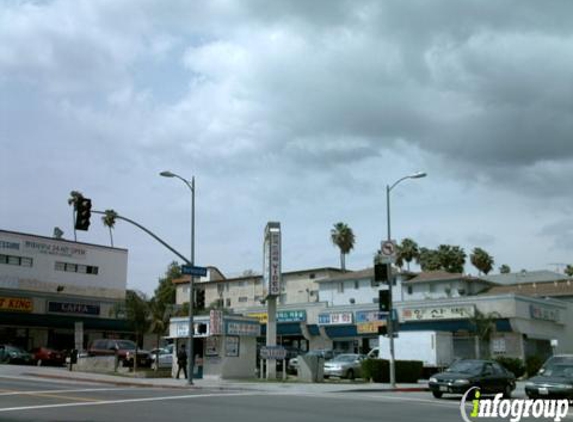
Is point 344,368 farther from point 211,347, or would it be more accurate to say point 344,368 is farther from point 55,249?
point 55,249

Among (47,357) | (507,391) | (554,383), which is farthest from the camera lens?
(47,357)

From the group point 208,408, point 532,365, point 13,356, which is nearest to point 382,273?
point 208,408

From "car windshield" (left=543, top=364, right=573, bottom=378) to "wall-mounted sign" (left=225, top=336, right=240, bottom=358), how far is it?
1736 cm

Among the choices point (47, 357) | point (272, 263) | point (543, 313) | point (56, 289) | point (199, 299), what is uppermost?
point (56, 289)

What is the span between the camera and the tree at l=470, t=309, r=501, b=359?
47562 mm

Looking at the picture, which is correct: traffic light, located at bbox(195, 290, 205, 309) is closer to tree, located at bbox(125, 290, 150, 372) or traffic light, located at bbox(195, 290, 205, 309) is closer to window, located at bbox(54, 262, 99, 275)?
tree, located at bbox(125, 290, 150, 372)

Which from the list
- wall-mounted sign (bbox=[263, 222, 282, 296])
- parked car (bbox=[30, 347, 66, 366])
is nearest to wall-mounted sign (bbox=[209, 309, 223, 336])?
wall-mounted sign (bbox=[263, 222, 282, 296])

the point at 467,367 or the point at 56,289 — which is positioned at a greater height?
the point at 56,289

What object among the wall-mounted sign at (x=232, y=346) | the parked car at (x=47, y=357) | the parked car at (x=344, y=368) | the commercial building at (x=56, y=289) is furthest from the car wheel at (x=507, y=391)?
the commercial building at (x=56, y=289)

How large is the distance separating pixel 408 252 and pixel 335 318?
4176cm

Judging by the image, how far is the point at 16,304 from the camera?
56.2 meters

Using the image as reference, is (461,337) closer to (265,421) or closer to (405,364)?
(405,364)

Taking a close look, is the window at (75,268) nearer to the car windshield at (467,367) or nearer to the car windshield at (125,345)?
the car windshield at (125,345)

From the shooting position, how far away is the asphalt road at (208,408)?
15891 millimetres
